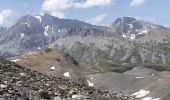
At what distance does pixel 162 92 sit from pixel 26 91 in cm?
7154

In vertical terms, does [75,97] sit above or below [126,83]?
above

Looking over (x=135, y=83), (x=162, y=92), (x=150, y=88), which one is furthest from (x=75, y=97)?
(x=135, y=83)

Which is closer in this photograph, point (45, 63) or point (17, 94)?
point (17, 94)

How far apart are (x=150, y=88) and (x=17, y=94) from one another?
97532 millimetres

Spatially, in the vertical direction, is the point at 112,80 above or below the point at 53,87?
below

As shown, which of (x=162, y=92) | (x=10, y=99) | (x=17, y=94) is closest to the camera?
(x=10, y=99)

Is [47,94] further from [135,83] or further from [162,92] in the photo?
[135,83]

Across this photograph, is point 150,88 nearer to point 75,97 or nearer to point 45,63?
point 45,63

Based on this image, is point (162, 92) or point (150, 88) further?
point (150, 88)

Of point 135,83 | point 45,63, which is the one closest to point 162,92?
point 135,83

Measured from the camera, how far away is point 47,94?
26578 millimetres

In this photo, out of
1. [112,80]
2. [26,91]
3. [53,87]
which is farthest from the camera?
[112,80]

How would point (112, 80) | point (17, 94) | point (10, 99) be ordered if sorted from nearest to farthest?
point (10, 99), point (17, 94), point (112, 80)

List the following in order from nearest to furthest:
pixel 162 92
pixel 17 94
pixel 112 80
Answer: pixel 17 94 → pixel 162 92 → pixel 112 80
